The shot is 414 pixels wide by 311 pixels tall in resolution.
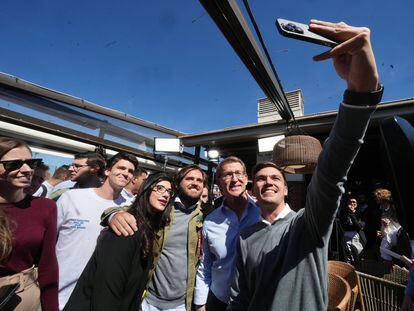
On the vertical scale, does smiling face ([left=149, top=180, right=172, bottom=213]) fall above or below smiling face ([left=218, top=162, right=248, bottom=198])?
below

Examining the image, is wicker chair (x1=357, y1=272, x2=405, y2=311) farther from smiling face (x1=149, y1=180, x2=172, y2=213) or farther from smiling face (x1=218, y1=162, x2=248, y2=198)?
smiling face (x1=149, y1=180, x2=172, y2=213)

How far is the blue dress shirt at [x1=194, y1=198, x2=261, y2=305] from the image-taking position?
1.88 meters

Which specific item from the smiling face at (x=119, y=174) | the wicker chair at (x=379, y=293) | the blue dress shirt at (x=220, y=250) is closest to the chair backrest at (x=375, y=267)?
the wicker chair at (x=379, y=293)

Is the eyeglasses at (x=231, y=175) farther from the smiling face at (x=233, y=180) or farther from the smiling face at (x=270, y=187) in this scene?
the smiling face at (x=270, y=187)

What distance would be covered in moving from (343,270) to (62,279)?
10.1 ft

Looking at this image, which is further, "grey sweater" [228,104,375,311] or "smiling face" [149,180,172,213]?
"smiling face" [149,180,172,213]

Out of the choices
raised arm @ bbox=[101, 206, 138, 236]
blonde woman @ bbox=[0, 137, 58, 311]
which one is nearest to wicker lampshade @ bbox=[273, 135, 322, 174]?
raised arm @ bbox=[101, 206, 138, 236]

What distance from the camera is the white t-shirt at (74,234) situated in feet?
6.28

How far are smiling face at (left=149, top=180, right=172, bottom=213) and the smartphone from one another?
1.47 metres

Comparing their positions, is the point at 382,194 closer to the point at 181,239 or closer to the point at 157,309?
the point at 181,239

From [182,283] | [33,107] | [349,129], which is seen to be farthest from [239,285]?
[33,107]

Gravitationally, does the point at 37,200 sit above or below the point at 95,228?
above

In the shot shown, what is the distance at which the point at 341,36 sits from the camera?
693 millimetres

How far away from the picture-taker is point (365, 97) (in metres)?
0.74
